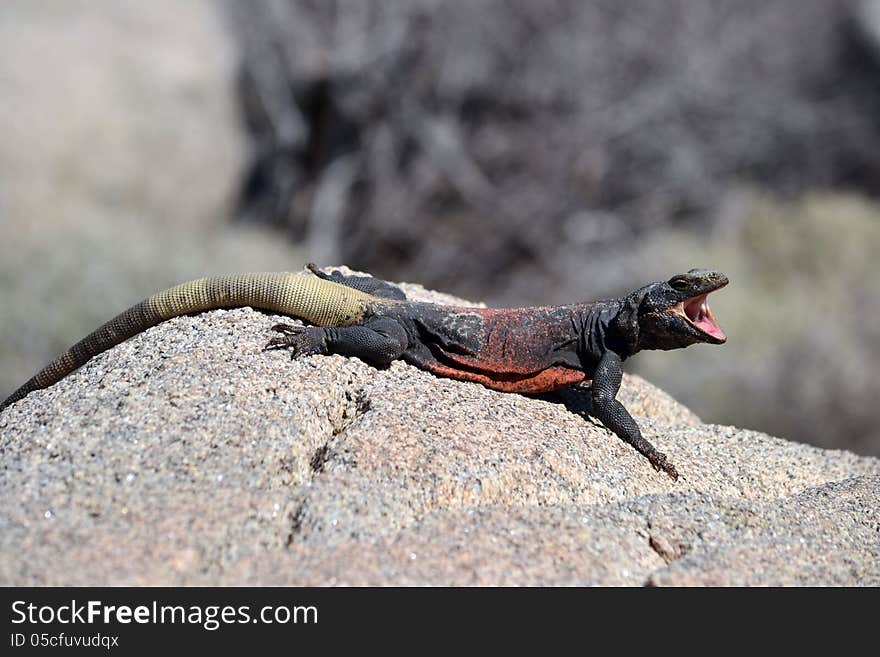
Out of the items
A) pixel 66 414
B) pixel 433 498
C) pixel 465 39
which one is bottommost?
pixel 433 498

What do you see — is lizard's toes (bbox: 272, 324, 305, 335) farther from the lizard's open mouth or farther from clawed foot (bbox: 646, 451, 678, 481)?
the lizard's open mouth

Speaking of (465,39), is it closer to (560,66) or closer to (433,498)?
(560,66)

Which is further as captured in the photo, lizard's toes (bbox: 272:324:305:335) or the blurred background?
the blurred background

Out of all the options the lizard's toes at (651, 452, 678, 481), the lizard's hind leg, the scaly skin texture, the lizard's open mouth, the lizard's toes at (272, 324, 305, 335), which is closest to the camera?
the lizard's toes at (651, 452, 678, 481)

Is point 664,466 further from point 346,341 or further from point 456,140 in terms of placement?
point 456,140

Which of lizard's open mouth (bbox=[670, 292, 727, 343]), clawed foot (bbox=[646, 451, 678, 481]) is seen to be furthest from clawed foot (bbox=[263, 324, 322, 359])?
lizard's open mouth (bbox=[670, 292, 727, 343])

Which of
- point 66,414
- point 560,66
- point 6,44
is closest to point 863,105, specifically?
point 560,66

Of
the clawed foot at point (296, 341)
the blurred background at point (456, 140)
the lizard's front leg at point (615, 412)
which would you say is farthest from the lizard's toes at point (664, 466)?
the blurred background at point (456, 140)
